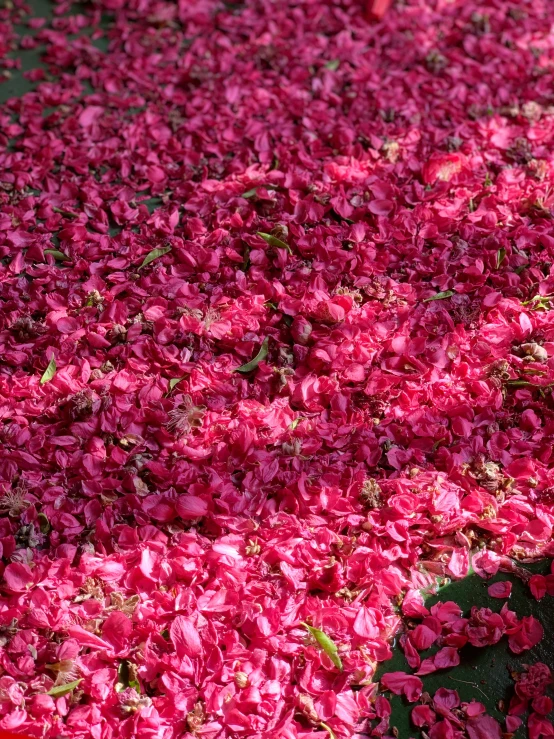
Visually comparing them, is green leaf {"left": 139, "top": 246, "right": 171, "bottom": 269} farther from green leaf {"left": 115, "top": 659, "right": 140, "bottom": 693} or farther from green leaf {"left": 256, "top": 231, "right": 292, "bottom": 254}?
green leaf {"left": 115, "top": 659, "right": 140, "bottom": 693}

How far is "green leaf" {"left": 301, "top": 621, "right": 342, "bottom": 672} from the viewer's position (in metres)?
1.30

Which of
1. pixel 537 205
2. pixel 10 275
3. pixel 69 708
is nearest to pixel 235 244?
pixel 10 275

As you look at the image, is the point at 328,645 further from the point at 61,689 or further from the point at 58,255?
A: the point at 58,255

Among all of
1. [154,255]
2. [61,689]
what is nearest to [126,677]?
[61,689]

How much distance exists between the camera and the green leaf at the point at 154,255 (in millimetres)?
1890

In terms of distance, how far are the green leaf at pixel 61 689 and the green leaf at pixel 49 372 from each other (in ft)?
2.17

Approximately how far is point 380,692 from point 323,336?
0.78 m

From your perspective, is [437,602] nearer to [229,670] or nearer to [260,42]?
[229,670]

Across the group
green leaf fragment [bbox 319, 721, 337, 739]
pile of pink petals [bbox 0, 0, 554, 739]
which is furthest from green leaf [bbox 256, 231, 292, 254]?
green leaf fragment [bbox 319, 721, 337, 739]

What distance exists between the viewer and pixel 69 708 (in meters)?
1.27

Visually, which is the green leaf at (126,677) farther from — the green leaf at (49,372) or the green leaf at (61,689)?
the green leaf at (49,372)

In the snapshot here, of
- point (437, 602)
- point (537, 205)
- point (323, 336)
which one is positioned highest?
point (537, 205)

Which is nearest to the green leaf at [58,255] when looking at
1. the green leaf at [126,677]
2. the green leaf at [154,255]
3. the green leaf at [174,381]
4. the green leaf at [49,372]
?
the green leaf at [154,255]

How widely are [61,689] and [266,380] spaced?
744mm
